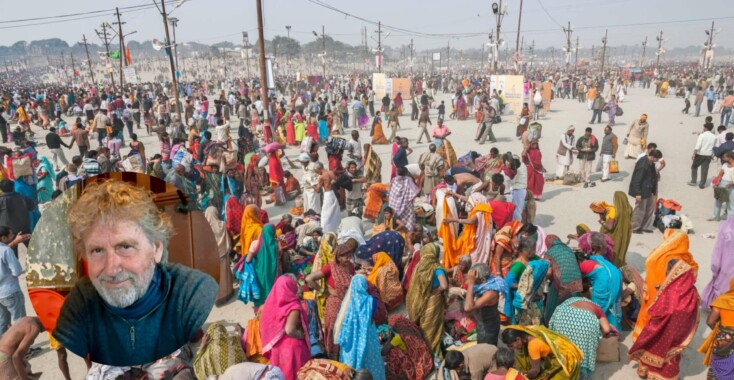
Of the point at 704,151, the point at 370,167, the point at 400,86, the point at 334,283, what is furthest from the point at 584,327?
the point at 400,86

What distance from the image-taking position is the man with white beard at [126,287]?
1088mm

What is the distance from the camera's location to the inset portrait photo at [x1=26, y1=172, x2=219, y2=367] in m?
1.06

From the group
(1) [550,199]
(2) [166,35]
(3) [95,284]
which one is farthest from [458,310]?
(2) [166,35]

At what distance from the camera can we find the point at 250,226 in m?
5.88

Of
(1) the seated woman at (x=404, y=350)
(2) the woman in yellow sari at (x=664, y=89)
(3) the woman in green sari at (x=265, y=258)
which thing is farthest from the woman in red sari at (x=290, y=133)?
(2) the woman in yellow sari at (x=664, y=89)

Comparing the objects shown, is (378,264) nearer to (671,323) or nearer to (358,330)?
(358,330)

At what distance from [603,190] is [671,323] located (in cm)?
721

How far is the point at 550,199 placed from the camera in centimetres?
1033

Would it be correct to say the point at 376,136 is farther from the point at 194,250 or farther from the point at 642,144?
the point at 194,250

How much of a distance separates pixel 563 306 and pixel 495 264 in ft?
3.46

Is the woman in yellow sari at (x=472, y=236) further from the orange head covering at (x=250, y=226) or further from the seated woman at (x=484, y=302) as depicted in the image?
the orange head covering at (x=250, y=226)

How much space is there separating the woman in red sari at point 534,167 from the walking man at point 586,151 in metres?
1.48

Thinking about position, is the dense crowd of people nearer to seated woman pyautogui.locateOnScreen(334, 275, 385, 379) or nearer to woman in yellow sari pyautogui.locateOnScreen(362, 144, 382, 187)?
seated woman pyautogui.locateOnScreen(334, 275, 385, 379)

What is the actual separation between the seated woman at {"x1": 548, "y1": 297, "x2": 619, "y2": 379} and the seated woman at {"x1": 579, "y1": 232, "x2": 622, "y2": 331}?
0.33 meters
